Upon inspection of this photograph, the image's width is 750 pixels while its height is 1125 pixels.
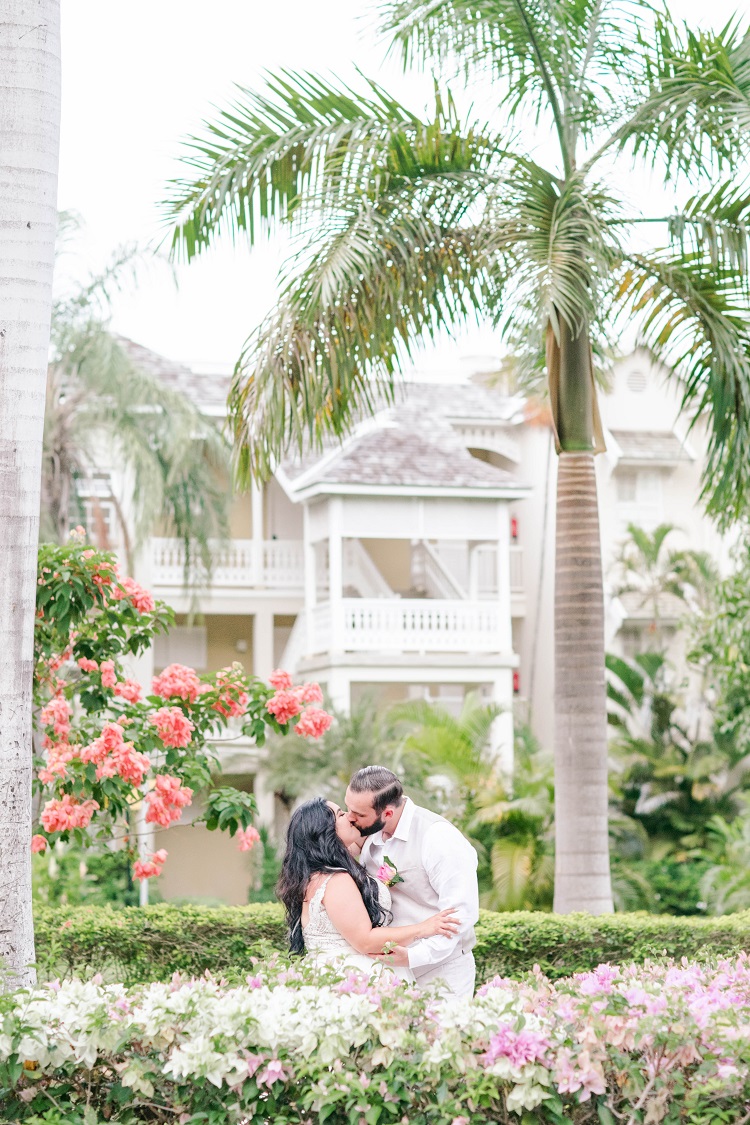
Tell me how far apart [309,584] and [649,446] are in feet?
24.2

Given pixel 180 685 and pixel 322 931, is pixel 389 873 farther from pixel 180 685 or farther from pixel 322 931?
pixel 180 685

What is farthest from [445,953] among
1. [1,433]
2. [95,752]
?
[95,752]

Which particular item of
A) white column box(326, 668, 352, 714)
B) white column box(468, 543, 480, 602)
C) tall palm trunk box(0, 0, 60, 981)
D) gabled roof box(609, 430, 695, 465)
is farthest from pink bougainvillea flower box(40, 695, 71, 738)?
gabled roof box(609, 430, 695, 465)

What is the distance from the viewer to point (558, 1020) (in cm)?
441

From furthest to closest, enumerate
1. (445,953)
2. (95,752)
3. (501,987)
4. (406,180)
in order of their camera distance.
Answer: (406,180), (95,752), (445,953), (501,987)

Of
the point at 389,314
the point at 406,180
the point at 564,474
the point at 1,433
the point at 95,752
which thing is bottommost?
the point at 95,752

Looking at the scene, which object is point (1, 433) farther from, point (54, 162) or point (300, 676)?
point (300, 676)

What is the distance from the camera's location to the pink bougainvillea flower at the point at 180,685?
8766 millimetres

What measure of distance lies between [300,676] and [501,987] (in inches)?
780

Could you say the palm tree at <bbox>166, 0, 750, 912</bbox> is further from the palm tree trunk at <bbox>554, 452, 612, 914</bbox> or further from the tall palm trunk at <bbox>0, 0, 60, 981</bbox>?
the tall palm trunk at <bbox>0, 0, 60, 981</bbox>

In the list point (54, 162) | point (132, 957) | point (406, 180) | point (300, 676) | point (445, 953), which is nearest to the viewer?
point (445, 953)

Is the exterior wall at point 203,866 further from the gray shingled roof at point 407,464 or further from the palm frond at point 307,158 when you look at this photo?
the palm frond at point 307,158

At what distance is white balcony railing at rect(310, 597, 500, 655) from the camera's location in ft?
77.3

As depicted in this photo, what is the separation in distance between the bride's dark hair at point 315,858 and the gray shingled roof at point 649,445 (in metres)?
22.2
